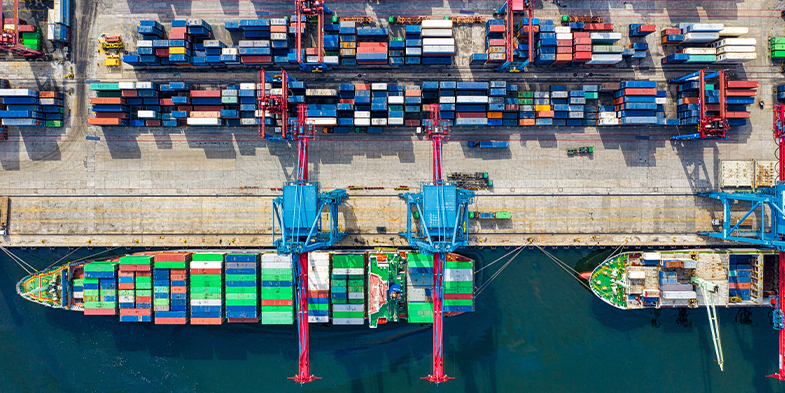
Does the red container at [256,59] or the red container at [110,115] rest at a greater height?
the red container at [256,59]

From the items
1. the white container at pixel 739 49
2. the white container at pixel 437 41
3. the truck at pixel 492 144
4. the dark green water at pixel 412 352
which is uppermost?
the white container at pixel 437 41

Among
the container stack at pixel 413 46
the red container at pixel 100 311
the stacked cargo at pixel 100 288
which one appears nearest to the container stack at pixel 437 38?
the container stack at pixel 413 46

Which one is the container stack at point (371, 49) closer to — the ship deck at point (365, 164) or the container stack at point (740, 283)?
the ship deck at point (365, 164)

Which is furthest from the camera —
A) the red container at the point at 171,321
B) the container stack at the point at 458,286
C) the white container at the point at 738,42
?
the container stack at the point at 458,286

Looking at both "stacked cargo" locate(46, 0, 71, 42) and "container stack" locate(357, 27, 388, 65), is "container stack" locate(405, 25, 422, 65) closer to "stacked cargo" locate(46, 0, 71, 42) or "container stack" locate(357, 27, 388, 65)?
"container stack" locate(357, 27, 388, 65)

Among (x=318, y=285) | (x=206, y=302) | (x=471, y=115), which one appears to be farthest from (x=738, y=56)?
(x=206, y=302)

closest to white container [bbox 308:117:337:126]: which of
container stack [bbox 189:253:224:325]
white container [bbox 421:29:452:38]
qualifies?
white container [bbox 421:29:452:38]
